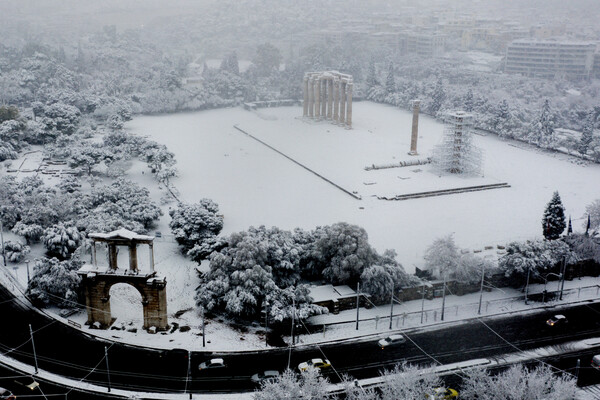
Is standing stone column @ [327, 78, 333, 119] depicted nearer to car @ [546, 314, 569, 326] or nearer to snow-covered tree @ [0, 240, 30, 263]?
snow-covered tree @ [0, 240, 30, 263]

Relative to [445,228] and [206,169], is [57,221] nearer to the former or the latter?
[206,169]

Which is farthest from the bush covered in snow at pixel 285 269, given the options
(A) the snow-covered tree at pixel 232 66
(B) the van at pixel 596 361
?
(A) the snow-covered tree at pixel 232 66

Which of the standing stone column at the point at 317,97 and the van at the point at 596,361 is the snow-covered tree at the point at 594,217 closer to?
the van at the point at 596,361

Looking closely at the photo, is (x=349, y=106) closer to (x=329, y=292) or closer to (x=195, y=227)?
(x=195, y=227)

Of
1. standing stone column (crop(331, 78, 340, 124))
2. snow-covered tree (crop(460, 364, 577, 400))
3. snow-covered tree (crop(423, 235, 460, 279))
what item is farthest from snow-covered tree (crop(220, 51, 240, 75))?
snow-covered tree (crop(460, 364, 577, 400))

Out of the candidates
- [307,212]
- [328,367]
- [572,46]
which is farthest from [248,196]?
[572,46]

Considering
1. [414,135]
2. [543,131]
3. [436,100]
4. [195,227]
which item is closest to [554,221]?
[195,227]

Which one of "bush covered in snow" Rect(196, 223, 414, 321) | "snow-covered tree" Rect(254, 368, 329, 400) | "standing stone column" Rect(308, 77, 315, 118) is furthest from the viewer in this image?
"standing stone column" Rect(308, 77, 315, 118)
